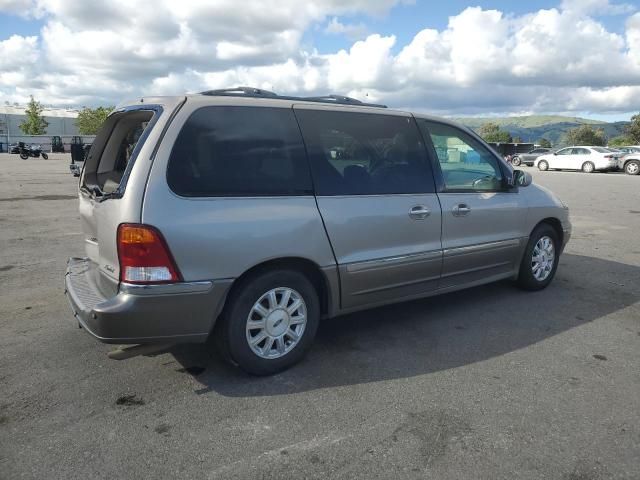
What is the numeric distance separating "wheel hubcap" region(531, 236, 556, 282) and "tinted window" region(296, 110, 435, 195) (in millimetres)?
1774

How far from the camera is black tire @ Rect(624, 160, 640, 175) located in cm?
2791

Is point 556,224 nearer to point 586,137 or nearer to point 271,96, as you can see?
point 271,96

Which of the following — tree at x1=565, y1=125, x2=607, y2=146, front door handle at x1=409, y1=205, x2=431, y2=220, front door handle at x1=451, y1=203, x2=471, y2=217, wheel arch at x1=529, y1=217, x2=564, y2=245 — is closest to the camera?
front door handle at x1=409, y1=205, x2=431, y2=220

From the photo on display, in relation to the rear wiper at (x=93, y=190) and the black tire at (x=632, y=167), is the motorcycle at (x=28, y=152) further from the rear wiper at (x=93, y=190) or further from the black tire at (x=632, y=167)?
the rear wiper at (x=93, y=190)

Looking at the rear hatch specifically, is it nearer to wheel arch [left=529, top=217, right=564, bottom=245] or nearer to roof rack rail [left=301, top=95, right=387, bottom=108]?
roof rack rail [left=301, top=95, right=387, bottom=108]

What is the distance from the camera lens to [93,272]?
353cm

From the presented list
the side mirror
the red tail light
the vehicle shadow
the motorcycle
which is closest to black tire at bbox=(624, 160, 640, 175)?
the vehicle shadow

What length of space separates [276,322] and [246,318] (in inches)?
9.4

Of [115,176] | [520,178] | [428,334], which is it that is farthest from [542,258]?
[115,176]

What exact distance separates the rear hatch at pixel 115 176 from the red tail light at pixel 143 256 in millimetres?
67

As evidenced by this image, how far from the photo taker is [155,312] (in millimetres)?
2934

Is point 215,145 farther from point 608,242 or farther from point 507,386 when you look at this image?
point 608,242

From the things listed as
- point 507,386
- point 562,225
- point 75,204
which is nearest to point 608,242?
point 562,225

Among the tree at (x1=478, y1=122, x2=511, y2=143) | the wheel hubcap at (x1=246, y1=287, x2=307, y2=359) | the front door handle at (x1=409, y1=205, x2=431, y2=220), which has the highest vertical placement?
the tree at (x1=478, y1=122, x2=511, y2=143)
